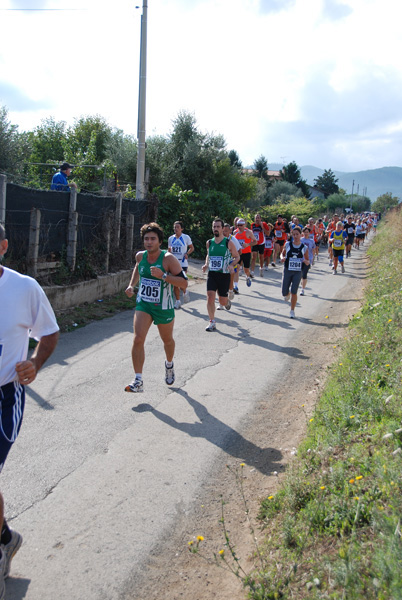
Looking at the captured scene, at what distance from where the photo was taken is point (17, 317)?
3.01 meters

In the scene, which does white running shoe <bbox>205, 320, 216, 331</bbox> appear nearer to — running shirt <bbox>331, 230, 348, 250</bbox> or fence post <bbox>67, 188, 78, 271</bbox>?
fence post <bbox>67, 188, 78, 271</bbox>

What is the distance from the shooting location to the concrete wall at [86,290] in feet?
35.2

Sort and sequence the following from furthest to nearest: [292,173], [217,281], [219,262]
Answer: [292,173] → [217,281] → [219,262]

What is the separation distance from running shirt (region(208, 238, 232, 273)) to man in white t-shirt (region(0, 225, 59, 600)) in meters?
7.42

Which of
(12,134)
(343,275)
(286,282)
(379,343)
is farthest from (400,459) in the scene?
(12,134)

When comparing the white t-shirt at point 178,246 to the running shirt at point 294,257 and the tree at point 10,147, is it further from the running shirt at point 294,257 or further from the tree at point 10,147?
the tree at point 10,147

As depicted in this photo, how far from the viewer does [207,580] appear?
337 cm

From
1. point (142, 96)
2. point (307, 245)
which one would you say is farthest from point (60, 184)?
point (307, 245)

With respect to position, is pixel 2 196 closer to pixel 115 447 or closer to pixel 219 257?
pixel 219 257

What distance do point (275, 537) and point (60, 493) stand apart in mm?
1714

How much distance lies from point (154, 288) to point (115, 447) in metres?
2.04

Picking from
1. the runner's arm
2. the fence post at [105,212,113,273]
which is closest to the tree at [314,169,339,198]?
the fence post at [105,212,113,273]

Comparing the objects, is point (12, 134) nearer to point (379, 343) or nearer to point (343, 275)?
point (343, 275)

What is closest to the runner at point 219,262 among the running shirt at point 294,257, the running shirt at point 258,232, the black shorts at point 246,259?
the running shirt at point 294,257
